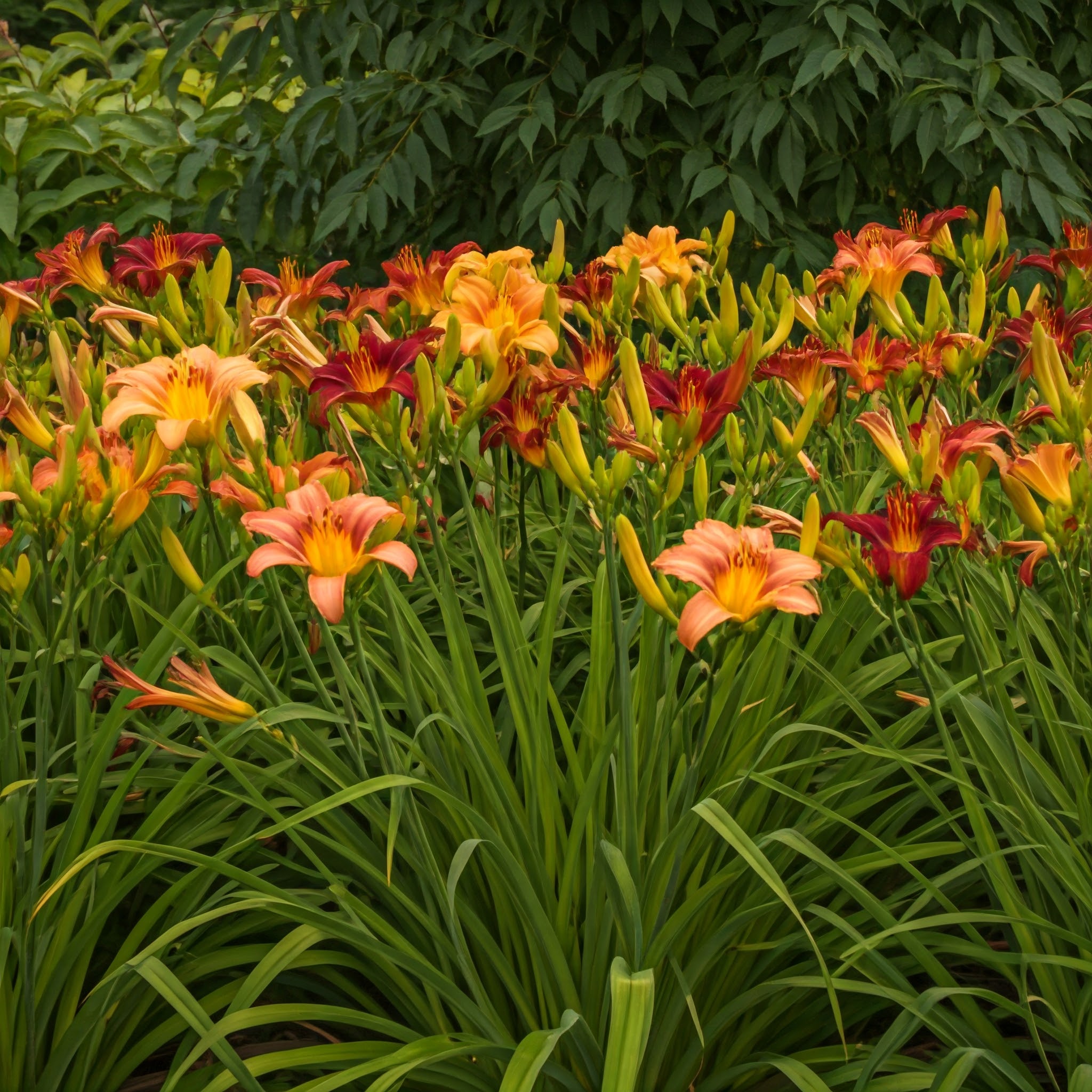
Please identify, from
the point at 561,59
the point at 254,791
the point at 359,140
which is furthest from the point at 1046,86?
the point at 254,791

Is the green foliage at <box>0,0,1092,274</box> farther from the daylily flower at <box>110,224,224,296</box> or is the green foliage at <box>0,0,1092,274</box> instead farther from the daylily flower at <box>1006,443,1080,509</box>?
the daylily flower at <box>1006,443,1080,509</box>

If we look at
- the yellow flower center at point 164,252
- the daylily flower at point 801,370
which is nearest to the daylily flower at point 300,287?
the yellow flower center at point 164,252

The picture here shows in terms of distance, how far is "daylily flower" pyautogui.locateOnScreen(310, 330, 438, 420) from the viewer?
133cm

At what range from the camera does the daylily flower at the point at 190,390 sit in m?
1.28

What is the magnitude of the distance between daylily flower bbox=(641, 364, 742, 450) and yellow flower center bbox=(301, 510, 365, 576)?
15.6 inches

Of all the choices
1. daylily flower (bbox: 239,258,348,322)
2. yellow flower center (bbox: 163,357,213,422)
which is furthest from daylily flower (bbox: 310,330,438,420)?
daylily flower (bbox: 239,258,348,322)

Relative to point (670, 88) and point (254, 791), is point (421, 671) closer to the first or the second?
point (254, 791)

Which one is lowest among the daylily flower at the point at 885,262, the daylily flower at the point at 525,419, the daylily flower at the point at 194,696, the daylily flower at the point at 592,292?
the daylily flower at the point at 194,696

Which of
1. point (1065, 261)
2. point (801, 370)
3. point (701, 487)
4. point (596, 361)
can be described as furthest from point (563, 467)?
point (1065, 261)

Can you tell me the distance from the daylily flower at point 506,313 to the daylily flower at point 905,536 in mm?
473

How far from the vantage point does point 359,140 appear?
11.6 feet

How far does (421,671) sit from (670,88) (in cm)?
222

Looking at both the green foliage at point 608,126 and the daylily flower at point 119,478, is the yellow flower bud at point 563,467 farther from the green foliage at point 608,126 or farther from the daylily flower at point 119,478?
the green foliage at point 608,126

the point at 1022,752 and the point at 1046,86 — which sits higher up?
the point at 1046,86
